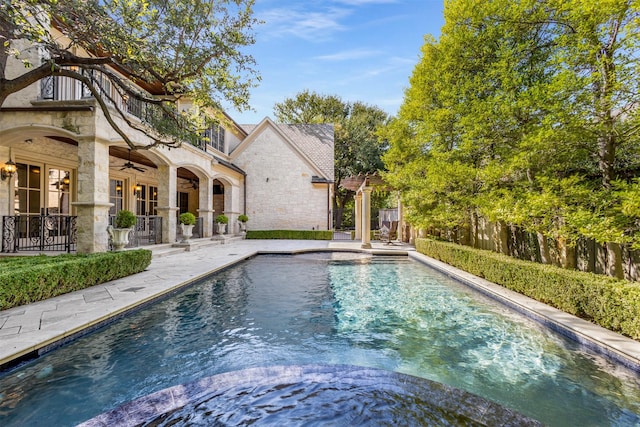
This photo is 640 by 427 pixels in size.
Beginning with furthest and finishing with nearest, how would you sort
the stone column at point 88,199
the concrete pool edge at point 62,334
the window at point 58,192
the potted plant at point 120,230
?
1. the window at point 58,192
2. the potted plant at point 120,230
3. the stone column at point 88,199
4. the concrete pool edge at point 62,334

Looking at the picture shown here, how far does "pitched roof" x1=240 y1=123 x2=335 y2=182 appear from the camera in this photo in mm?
23500

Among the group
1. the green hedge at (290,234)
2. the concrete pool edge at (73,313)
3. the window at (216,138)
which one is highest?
the window at (216,138)

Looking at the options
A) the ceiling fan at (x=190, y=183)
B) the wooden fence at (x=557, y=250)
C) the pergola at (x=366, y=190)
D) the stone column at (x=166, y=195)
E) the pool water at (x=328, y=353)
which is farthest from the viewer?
the ceiling fan at (x=190, y=183)

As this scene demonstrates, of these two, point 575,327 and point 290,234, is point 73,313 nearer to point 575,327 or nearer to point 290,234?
point 575,327

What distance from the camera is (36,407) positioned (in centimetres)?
286

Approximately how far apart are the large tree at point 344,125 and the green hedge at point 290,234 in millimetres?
10031

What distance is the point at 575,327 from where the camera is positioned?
442cm

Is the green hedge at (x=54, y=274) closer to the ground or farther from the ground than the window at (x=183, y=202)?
closer to the ground

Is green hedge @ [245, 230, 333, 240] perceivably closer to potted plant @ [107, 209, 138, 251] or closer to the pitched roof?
the pitched roof

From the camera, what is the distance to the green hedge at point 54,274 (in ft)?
16.1

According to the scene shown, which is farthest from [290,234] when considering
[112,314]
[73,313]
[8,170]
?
[73,313]

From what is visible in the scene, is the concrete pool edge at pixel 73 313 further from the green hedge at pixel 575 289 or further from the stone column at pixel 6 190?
the green hedge at pixel 575 289

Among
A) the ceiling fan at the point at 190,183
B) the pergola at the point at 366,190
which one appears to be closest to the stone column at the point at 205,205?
the ceiling fan at the point at 190,183

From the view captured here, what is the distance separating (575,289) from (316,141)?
2151 centimetres
